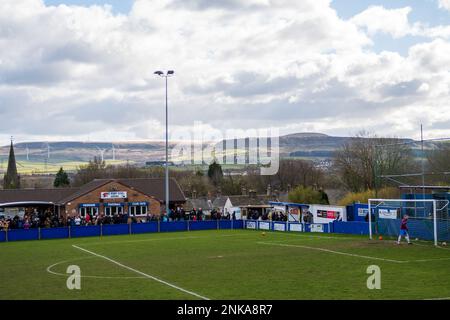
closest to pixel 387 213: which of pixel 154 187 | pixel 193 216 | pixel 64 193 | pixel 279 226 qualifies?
pixel 279 226

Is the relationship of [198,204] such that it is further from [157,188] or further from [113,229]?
[113,229]

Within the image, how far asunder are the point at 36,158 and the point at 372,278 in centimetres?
17538

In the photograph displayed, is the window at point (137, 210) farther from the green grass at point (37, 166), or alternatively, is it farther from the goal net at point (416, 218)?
the green grass at point (37, 166)

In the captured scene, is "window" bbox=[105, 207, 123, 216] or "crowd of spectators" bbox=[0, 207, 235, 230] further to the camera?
"window" bbox=[105, 207, 123, 216]

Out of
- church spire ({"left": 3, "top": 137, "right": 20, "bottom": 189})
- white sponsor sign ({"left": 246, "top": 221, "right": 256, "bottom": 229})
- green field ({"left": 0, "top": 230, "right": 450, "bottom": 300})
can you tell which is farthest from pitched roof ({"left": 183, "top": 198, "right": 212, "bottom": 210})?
green field ({"left": 0, "top": 230, "right": 450, "bottom": 300})

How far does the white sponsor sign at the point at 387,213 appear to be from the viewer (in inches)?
1517

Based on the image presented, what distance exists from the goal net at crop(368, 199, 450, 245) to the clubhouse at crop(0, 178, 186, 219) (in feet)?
99.8

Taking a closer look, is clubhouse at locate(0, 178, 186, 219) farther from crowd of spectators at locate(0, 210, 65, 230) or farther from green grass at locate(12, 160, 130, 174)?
green grass at locate(12, 160, 130, 174)

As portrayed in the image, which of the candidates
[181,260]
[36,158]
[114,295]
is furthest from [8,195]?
[36,158]

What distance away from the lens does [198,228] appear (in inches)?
2101

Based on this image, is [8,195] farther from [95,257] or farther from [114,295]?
[114,295]

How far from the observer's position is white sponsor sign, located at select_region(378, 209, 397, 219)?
38.5 metres

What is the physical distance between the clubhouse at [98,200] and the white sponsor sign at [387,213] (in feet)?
99.5

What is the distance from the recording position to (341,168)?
279 feet
